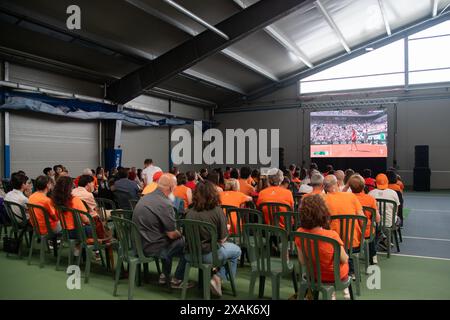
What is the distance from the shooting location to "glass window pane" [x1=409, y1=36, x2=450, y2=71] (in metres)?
13.0

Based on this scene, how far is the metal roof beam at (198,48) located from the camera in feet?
26.7

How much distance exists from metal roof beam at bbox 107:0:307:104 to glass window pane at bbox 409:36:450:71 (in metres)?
8.10

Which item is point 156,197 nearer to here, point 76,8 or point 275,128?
point 76,8

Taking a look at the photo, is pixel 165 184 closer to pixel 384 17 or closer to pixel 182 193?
pixel 182 193

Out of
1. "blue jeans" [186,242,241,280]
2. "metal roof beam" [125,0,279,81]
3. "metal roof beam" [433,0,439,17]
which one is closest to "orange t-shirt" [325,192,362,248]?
"blue jeans" [186,242,241,280]

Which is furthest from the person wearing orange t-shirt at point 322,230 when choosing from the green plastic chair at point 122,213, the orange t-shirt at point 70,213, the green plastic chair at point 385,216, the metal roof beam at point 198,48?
the metal roof beam at point 198,48

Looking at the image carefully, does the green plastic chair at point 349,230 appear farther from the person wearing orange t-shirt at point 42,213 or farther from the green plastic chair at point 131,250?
the person wearing orange t-shirt at point 42,213

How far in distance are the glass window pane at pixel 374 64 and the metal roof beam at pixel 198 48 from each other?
7.57 meters

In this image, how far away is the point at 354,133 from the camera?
13508 millimetres

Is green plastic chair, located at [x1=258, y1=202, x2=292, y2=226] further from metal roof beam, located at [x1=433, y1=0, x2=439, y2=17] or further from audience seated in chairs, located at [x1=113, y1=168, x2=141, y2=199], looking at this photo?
metal roof beam, located at [x1=433, y1=0, x2=439, y2=17]

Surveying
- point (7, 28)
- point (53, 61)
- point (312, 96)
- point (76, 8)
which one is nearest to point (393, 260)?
point (76, 8)

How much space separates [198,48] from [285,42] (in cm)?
390

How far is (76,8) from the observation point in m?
7.11

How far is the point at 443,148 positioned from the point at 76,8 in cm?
1335
